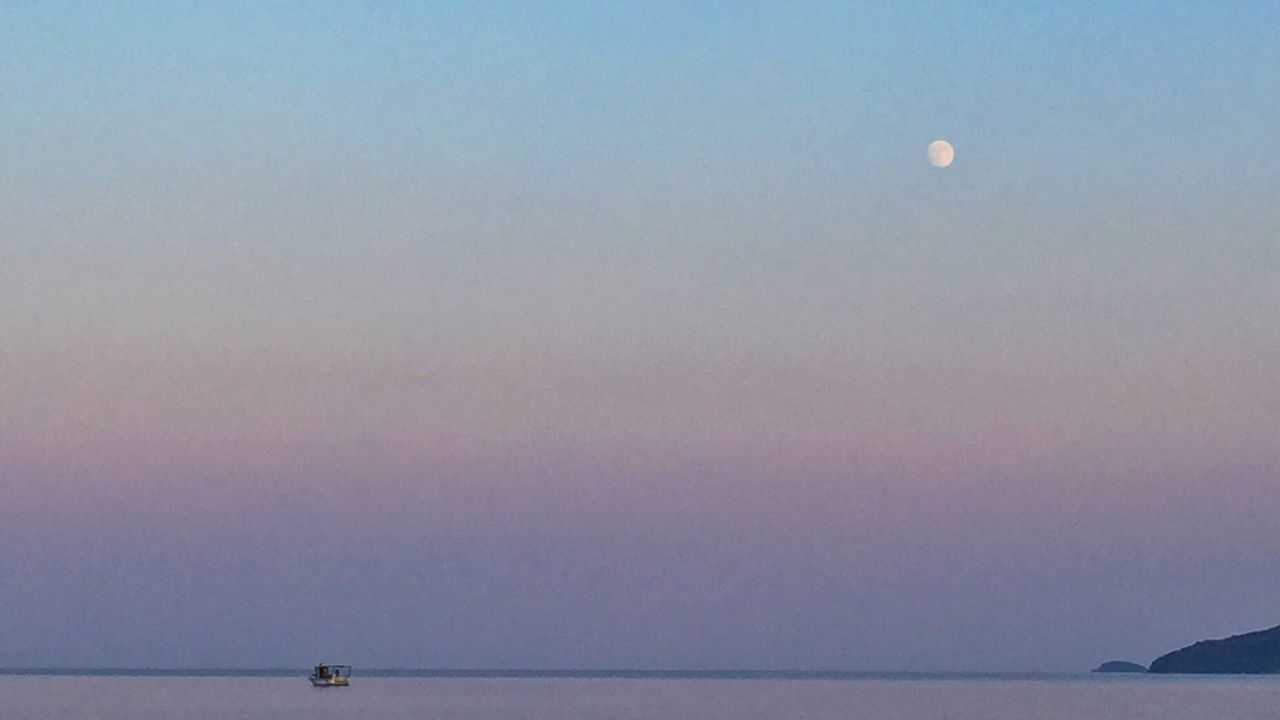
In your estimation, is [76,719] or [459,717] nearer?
[76,719]

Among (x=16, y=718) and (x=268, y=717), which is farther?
(x=268, y=717)

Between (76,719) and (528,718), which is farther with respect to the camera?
(528,718)

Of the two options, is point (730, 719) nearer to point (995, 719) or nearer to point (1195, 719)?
point (995, 719)

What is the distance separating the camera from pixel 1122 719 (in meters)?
200

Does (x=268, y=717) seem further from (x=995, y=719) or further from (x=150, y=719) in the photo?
(x=995, y=719)

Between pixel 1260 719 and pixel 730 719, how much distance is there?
206 ft

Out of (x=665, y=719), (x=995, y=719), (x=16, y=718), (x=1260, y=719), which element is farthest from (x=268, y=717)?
(x=1260, y=719)

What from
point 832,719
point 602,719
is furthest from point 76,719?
point 832,719

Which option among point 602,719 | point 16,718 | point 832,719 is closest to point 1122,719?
point 832,719

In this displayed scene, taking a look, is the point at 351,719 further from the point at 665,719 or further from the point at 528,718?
the point at 665,719

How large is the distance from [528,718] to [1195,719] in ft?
259

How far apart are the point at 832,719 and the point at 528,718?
118ft

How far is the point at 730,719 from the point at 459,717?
106 feet

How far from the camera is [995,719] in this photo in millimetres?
199500
